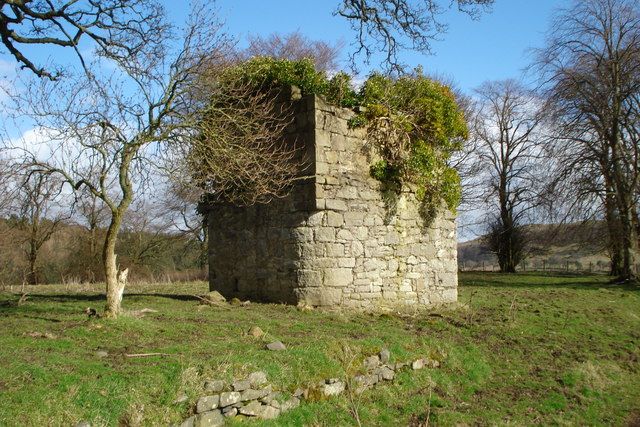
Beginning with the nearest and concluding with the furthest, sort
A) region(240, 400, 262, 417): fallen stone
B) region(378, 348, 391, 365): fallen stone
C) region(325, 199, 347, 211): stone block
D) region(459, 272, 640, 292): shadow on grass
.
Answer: region(240, 400, 262, 417): fallen stone, region(378, 348, 391, 365): fallen stone, region(325, 199, 347, 211): stone block, region(459, 272, 640, 292): shadow on grass

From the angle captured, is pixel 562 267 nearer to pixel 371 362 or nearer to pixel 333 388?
pixel 371 362

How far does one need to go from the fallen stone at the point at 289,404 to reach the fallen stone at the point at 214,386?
2.67 ft

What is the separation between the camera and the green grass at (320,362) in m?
5.43

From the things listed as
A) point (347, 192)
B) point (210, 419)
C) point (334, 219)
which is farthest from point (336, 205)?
Result: point (210, 419)

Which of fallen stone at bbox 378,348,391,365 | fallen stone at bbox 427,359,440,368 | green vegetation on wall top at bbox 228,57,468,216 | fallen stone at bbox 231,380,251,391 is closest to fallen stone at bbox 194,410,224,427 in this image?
fallen stone at bbox 231,380,251,391

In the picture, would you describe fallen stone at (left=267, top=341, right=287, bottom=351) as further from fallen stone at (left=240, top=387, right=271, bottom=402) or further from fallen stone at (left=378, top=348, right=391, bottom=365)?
fallen stone at (left=378, top=348, right=391, bottom=365)

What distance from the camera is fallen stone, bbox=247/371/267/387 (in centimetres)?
624

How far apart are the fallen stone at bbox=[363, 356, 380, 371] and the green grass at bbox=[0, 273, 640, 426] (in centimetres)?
17

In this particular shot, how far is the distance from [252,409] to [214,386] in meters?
0.50

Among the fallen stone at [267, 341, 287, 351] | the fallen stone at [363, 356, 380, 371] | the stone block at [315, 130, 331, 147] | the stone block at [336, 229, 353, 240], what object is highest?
the stone block at [315, 130, 331, 147]

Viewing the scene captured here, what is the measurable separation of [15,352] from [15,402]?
1.73 metres

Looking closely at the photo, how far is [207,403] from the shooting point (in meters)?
5.75

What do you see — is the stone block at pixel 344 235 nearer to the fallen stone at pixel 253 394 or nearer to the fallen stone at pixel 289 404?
the fallen stone at pixel 289 404

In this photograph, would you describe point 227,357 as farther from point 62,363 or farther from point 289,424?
point 62,363
